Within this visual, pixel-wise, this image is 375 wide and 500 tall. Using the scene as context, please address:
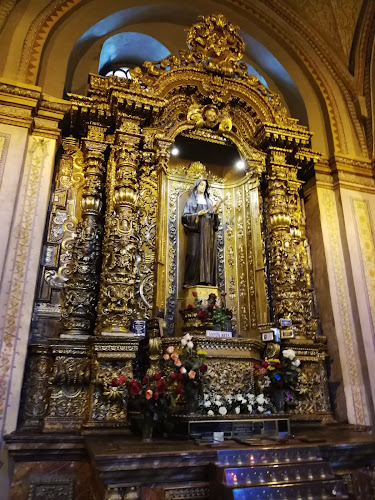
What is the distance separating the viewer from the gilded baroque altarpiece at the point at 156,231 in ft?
18.3

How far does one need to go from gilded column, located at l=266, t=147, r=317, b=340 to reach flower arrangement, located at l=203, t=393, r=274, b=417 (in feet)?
5.55

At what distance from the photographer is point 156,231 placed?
23.0ft

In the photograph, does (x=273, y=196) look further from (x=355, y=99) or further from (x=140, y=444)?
(x=140, y=444)

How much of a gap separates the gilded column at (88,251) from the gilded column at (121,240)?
21 centimetres

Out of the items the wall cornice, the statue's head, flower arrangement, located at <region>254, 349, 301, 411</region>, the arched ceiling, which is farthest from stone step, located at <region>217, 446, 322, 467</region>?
the arched ceiling

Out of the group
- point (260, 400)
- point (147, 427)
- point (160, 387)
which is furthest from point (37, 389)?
point (260, 400)

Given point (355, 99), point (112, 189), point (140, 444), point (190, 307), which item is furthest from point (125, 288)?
point (355, 99)

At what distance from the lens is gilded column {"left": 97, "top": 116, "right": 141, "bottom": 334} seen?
5.86 m

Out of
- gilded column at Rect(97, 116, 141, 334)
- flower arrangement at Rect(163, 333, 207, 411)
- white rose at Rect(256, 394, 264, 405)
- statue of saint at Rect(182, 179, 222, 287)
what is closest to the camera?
flower arrangement at Rect(163, 333, 207, 411)

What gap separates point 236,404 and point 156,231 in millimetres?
3139

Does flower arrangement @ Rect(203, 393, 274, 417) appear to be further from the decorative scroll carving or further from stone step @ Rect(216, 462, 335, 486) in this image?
the decorative scroll carving

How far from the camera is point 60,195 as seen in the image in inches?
267

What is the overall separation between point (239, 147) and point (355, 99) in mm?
3217

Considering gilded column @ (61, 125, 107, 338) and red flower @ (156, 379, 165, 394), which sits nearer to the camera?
red flower @ (156, 379, 165, 394)
